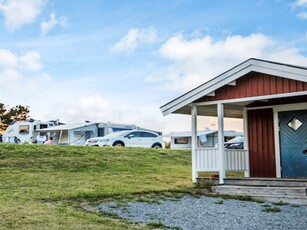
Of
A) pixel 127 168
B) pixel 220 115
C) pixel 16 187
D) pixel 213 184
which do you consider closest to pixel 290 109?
pixel 220 115

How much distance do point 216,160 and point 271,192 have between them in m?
2.21

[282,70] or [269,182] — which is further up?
[282,70]

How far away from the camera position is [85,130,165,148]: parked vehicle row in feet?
87.0

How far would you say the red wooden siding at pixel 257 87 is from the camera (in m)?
11.0

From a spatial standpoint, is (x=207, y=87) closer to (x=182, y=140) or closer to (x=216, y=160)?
(x=216, y=160)

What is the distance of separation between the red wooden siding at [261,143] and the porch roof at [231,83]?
602mm

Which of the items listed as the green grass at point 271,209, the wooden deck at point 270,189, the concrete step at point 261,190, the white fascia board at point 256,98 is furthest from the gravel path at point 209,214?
the white fascia board at point 256,98

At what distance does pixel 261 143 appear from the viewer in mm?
13195

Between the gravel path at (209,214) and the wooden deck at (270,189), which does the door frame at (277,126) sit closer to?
the wooden deck at (270,189)

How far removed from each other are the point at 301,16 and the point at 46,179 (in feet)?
34.1

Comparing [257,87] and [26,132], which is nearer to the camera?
[257,87]

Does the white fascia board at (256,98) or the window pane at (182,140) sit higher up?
the white fascia board at (256,98)

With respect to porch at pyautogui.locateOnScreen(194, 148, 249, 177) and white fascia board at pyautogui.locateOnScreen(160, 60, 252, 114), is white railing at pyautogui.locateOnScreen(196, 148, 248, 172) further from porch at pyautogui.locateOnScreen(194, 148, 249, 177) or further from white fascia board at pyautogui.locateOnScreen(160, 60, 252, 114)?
white fascia board at pyautogui.locateOnScreen(160, 60, 252, 114)

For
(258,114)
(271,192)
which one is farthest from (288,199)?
(258,114)
